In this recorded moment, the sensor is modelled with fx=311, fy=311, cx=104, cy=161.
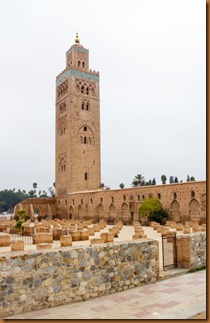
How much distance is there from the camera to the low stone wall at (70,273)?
5.68m

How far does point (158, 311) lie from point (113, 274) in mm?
1616

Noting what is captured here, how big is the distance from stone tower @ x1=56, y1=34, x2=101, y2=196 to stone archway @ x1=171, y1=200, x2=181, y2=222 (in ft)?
53.4

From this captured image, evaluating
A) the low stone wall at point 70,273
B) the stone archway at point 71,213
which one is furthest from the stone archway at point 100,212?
the low stone wall at point 70,273

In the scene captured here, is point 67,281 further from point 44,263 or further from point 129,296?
point 129,296

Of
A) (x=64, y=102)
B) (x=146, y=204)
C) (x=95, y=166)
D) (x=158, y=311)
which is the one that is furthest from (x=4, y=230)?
(x=64, y=102)

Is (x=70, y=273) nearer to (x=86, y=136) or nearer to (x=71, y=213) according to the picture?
(x=71, y=213)

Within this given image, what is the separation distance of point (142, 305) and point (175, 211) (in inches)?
745

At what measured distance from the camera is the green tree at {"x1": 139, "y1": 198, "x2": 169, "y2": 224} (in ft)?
80.0

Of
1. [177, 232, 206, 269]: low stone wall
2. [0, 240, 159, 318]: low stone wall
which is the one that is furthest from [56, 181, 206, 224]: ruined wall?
[0, 240, 159, 318]: low stone wall

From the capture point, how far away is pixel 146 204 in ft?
82.1

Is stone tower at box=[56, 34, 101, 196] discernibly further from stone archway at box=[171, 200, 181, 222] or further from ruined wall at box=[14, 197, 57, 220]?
stone archway at box=[171, 200, 181, 222]

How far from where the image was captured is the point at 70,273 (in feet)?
21.0

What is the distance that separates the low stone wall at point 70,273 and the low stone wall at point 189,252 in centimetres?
136

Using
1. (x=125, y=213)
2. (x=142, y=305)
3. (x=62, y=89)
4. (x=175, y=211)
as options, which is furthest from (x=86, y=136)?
(x=142, y=305)
